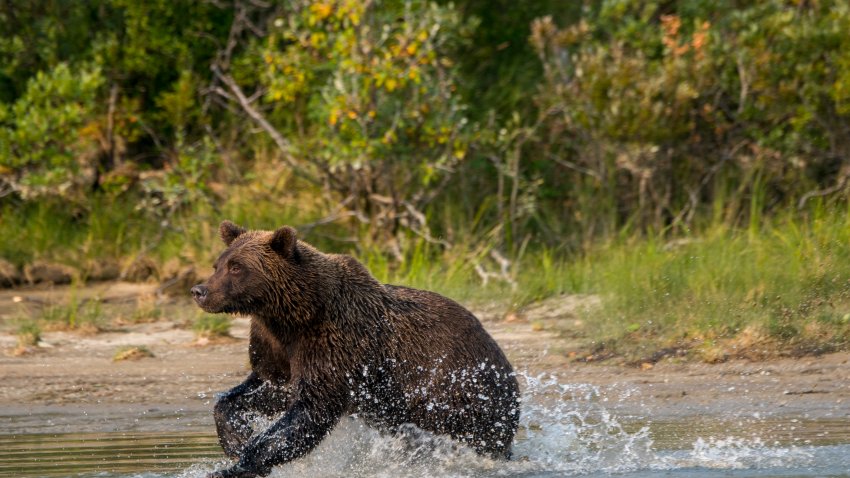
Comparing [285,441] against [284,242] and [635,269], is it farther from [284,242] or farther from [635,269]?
[635,269]

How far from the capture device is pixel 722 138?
Answer: 12875 millimetres

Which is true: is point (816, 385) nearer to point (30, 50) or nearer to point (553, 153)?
point (553, 153)

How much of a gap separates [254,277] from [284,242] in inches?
8.8

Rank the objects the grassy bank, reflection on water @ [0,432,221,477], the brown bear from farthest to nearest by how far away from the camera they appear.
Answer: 1. the grassy bank
2. reflection on water @ [0,432,221,477]
3. the brown bear

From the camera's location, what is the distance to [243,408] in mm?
6379

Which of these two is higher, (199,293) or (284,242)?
(284,242)

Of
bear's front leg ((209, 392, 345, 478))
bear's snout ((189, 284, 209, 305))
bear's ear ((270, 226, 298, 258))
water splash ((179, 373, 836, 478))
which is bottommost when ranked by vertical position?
water splash ((179, 373, 836, 478))

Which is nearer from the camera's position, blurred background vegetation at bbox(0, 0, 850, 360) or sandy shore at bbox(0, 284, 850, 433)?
sandy shore at bbox(0, 284, 850, 433)

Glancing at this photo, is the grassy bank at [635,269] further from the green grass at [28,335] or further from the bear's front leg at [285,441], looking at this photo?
the bear's front leg at [285,441]

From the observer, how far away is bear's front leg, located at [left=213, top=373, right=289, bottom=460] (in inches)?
248

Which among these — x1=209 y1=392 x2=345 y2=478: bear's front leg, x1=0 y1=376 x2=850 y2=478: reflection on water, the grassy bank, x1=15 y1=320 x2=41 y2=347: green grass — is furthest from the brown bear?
x1=15 y1=320 x2=41 y2=347: green grass

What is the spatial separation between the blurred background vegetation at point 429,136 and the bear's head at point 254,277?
15.5 feet

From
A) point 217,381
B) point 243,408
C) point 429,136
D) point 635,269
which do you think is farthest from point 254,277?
point 429,136

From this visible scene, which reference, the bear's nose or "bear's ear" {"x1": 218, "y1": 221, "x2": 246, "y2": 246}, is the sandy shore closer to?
"bear's ear" {"x1": 218, "y1": 221, "x2": 246, "y2": 246}
